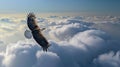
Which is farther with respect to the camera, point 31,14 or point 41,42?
point 31,14

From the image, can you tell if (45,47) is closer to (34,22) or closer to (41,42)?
(41,42)

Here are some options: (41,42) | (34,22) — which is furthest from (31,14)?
(41,42)

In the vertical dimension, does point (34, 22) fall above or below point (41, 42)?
above

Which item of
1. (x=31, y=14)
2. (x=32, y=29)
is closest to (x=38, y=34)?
(x=32, y=29)

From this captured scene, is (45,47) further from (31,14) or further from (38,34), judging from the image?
(31,14)

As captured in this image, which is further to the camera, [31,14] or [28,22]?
[31,14]

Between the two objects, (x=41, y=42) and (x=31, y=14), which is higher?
(x=31, y=14)

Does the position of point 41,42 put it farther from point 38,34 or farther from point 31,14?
point 31,14
